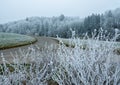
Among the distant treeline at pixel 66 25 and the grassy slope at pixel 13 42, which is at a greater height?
the distant treeline at pixel 66 25

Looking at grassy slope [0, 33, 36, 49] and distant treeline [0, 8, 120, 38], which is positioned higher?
distant treeline [0, 8, 120, 38]

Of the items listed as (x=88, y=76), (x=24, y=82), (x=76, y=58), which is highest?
(x=76, y=58)

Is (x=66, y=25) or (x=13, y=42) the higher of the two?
(x=66, y=25)

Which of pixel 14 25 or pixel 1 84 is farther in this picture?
pixel 14 25

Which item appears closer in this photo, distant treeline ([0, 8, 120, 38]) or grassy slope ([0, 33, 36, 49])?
grassy slope ([0, 33, 36, 49])

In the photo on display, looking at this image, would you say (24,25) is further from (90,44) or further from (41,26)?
(90,44)

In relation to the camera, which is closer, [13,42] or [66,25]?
[13,42]

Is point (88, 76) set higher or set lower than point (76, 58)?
lower

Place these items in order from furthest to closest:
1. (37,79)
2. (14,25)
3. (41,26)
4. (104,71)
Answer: (14,25) → (41,26) → (37,79) → (104,71)

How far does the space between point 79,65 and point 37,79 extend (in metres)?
1.05

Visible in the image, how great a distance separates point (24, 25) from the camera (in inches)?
1453

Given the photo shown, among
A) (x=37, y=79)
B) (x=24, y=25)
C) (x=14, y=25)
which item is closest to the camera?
(x=37, y=79)

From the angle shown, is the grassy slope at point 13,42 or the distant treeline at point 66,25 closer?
the grassy slope at point 13,42

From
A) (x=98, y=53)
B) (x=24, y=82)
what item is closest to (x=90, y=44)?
(x=98, y=53)
